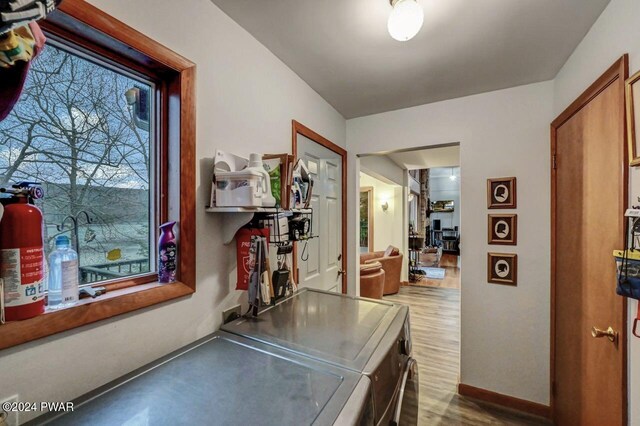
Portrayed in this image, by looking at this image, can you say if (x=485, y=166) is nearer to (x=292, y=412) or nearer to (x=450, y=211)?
(x=292, y=412)

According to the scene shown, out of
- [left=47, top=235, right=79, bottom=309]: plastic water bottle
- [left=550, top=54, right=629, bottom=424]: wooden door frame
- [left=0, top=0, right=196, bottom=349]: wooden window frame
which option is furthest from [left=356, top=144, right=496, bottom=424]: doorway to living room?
[left=47, top=235, right=79, bottom=309]: plastic water bottle

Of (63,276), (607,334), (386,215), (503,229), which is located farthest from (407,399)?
(386,215)

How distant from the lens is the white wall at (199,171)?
73 centimetres

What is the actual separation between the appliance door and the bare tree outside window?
1.11 m

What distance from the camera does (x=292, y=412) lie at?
0.68 m

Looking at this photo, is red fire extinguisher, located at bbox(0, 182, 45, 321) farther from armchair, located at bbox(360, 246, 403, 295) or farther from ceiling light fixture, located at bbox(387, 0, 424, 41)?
armchair, located at bbox(360, 246, 403, 295)

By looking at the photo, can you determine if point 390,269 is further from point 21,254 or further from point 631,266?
point 21,254

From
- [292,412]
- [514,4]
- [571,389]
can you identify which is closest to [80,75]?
[292,412]

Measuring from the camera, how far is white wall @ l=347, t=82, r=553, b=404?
1.92 meters

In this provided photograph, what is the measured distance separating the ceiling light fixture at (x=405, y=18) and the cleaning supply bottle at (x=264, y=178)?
817 mm

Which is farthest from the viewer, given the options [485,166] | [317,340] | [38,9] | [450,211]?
[450,211]

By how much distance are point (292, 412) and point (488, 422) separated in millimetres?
1969

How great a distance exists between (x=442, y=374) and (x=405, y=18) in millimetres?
2735

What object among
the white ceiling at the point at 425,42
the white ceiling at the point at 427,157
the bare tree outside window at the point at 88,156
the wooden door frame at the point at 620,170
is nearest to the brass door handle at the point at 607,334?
the wooden door frame at the point at 620,170
